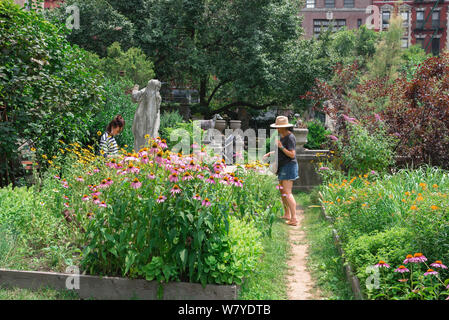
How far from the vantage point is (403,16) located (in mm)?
46844

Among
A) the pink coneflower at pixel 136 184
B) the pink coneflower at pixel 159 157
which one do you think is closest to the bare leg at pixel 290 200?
the pink coneflower at pixel 159 157

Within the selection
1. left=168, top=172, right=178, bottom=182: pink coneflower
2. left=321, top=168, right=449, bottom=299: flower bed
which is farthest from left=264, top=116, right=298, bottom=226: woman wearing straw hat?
left=168, top=172, right=178, bottom=182: pink coneflower

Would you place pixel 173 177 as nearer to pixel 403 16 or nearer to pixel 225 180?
pixel 225 180

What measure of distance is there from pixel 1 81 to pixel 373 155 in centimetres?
691

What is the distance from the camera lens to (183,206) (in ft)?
13.4

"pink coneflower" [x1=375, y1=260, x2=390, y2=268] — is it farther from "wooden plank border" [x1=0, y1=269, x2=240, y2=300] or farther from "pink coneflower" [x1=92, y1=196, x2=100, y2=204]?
"pink coneflower" [x1=92, y1=196, x2=100, y2=204]

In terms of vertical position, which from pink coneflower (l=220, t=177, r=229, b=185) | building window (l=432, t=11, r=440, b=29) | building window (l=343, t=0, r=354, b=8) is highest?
building window (l=343, t=0, r=354, b=8)

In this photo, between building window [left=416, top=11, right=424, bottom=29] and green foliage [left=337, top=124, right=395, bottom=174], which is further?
building window [left=416, top=11, right=424, bottom=29]

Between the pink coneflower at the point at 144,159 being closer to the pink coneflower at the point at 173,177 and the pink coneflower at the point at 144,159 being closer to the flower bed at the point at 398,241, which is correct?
the pink coneflower at the point at 173,177

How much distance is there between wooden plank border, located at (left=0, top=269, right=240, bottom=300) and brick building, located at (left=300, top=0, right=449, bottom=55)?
45139 millimetres

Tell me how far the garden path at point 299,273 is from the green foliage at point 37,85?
15.5ft

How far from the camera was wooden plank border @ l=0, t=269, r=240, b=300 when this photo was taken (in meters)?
4.11

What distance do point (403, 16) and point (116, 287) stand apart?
4998 cm

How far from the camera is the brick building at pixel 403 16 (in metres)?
47.2
